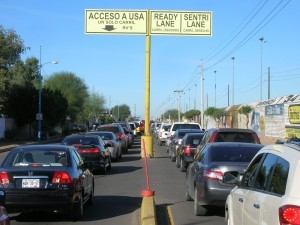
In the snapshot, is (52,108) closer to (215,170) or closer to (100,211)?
(100,211)

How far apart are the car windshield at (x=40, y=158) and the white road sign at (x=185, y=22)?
1872 cm

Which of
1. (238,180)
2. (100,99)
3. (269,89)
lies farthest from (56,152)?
(100,99)

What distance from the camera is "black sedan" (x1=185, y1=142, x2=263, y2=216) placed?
32.6ft

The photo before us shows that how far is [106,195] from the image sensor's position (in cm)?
1412

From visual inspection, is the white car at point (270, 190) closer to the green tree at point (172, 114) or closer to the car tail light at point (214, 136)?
the car tail light at point (214, 136)

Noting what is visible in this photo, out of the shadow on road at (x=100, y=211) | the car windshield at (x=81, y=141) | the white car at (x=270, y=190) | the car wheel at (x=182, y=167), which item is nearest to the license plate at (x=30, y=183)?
the shadow on road at (x=100, y=211)

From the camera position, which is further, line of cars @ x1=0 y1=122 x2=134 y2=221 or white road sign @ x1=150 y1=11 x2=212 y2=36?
white road sign @ x1=150 y1=11 x2=212 y2=36

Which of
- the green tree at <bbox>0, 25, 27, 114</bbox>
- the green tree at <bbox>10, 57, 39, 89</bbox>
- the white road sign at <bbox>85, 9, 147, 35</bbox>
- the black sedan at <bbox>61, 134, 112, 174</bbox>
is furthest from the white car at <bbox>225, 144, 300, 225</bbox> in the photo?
the green tree at <bbox>10, 57, 39, 89</bbox>

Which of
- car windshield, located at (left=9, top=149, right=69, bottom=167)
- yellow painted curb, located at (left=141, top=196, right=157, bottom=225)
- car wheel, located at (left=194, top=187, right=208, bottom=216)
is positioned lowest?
car wheel, located at (left=194, top=187, right=208, bottom=216)

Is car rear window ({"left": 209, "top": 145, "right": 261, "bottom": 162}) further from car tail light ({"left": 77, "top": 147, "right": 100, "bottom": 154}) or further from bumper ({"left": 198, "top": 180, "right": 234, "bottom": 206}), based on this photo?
car tail light ({"left": 77, "top": 147, "right": 100, "bottom": 154})

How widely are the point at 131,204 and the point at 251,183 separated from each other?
21.8 feet

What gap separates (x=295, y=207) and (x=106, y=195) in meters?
Result: 9.94

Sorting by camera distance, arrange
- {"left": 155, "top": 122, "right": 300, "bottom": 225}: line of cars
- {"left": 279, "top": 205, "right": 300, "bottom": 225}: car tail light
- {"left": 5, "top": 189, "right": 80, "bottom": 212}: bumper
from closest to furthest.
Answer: {"left": 279, "top": 205, "right": 300, "bottom": 225}: car tail light
{"left": 155, "top": 122, "right": 300, "bottom": 225}: line of cars
{"left": 5, "top": 189, "right": 80, "bottom": 212}: bumper

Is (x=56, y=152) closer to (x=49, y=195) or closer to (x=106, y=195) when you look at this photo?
(x=49, y=195)
